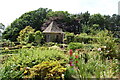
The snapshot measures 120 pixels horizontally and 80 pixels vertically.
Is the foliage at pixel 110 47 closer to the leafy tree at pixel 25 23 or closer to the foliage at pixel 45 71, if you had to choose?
the foliage at pixel 45 71

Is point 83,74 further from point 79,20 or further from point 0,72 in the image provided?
point 79,20

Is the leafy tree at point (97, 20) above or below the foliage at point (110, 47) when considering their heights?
above

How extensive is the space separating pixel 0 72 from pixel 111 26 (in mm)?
28951

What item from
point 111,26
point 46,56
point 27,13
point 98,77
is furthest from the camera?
point 111,26

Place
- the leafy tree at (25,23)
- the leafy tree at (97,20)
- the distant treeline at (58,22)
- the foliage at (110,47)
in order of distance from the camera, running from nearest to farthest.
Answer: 1. the foliage at (110,47)
2. the leafy tree at (25,23)
3. the distant treeline at (58,22)
4. the leafy tree at (97,20)

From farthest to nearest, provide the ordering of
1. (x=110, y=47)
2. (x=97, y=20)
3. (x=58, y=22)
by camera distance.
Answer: (x=97, y=20) < (x=58, y=22) < (x=110, y=47)

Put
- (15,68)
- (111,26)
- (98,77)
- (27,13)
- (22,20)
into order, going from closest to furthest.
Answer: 1. (98,77)
2. (15,68)
3. (22,20)
4. (27,13)
5. (111,26)

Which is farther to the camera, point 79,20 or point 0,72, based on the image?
point 79,20

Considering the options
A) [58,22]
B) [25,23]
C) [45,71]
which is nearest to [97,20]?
[58,22]

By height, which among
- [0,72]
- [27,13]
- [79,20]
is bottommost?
[0,72]

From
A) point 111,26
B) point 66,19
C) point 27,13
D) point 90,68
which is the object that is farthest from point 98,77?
point 111,26

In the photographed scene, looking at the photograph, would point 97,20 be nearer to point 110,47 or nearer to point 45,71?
point 110,47

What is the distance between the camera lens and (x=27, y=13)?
2631 cm

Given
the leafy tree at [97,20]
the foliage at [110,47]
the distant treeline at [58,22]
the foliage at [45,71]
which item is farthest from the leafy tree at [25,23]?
the foliage at [45,71]
